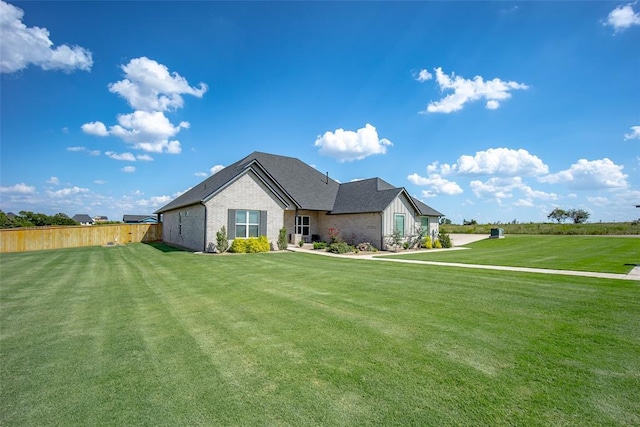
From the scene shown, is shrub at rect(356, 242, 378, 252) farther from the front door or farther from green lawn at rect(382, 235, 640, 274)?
the front door

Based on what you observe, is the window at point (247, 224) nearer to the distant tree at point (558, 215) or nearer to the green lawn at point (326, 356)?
the green lawn at point (326, 356)

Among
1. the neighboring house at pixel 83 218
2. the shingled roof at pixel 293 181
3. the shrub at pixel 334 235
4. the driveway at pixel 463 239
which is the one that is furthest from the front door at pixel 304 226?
the neighboring house at pixel 83 218

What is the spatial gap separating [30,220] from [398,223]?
57771 millimetres

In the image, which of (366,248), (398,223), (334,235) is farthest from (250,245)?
(398,223)

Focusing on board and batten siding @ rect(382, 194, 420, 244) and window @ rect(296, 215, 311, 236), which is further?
window @ rect(296, 215, 311, 236)

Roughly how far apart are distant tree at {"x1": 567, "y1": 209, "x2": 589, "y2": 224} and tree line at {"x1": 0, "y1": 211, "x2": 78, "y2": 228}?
89272 mm

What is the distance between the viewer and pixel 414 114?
67.1ft

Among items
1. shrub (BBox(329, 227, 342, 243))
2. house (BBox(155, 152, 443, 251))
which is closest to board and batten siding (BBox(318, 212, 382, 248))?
house (BBox(155, 152, 443, 251))

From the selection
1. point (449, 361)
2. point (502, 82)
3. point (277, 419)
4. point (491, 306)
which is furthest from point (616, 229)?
point (277, 419)

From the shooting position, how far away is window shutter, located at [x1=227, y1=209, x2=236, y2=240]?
18.7m

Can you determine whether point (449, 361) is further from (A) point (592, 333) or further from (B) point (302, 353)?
(A) point (592, 333)

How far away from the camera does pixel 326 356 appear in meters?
4.16

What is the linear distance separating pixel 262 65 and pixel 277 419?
61.1ft

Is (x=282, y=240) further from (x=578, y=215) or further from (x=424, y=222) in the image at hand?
(x=578, y=215)
